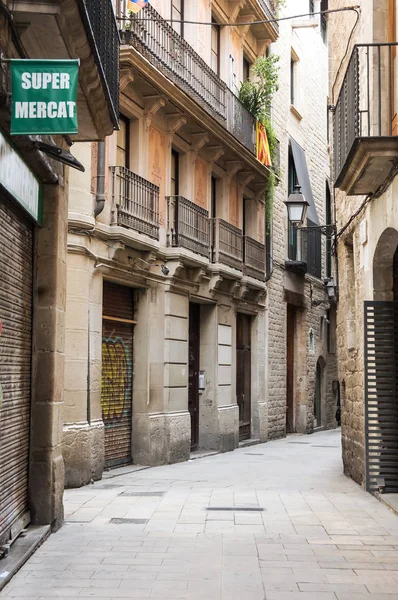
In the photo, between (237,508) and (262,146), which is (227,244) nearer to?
(262,146)

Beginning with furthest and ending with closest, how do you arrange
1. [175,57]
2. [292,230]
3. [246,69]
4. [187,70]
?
[292,230] < [246,69] < [187,70] < [175,57]

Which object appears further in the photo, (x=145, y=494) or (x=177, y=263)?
(x=177, y=263)

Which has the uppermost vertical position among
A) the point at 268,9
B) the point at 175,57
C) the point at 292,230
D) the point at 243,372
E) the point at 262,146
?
the point at 268,9

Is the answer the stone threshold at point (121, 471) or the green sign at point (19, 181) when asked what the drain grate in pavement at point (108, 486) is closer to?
the stone threshold at point (121, 471)

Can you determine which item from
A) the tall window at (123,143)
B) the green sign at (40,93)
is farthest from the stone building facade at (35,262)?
the tall window at (123,143)

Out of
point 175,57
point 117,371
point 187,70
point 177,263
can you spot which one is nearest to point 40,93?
point 117,371

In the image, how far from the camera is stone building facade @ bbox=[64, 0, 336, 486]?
42.6 ft

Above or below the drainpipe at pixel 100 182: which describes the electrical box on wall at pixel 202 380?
below

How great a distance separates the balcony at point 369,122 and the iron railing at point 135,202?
3960 mm

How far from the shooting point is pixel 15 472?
7703 mm

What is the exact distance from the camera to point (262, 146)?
21.3 m

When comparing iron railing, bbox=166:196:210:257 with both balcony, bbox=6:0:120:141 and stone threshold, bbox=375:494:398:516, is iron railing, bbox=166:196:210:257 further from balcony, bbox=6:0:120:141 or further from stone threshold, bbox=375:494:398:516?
stone threshold, bbox=375:494:398:516

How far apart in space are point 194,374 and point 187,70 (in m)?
6.10

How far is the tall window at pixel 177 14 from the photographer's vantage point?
17.0 meters
